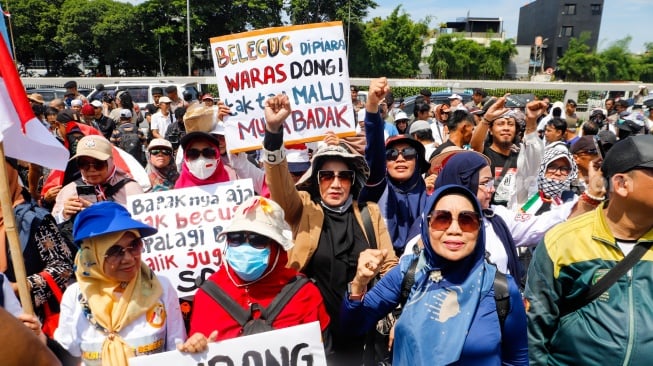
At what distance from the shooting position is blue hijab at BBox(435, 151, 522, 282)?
2652mm

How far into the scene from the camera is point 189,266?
3.18 metres

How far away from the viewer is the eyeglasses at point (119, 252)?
2.22m

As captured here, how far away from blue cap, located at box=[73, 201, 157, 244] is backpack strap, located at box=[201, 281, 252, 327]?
1.54 feet

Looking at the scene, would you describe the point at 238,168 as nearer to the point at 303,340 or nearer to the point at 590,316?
the point at 303,340

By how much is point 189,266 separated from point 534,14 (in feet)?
270

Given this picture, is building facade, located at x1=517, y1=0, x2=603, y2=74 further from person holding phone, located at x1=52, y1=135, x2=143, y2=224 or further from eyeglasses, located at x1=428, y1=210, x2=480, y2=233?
eyeglasses, located at x1=428, y1=210, x2=480, y2=233

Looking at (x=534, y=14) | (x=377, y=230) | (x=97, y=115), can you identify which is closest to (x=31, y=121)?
(x=377, y=230)

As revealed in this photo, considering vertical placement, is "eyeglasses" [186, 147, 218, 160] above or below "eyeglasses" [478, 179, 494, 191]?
above

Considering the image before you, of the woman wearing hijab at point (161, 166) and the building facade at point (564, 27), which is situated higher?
the building facade at point (564, 27)

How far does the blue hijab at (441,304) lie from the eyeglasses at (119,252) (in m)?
1.34

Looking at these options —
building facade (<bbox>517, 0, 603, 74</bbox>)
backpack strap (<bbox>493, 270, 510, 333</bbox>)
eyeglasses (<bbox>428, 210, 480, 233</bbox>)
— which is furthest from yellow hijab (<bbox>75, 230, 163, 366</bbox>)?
building facade (<bbox>517, 0, 603, 74</bbox>)

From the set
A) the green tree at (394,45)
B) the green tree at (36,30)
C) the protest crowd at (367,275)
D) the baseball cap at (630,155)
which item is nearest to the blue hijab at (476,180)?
the protest crowd at (367,275)

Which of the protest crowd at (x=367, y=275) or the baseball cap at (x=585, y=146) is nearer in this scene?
the protest crowd at (x=367, y=275)

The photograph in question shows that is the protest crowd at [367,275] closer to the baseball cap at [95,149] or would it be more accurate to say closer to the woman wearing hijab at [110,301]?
the woman wearing hijab at [110,301]
